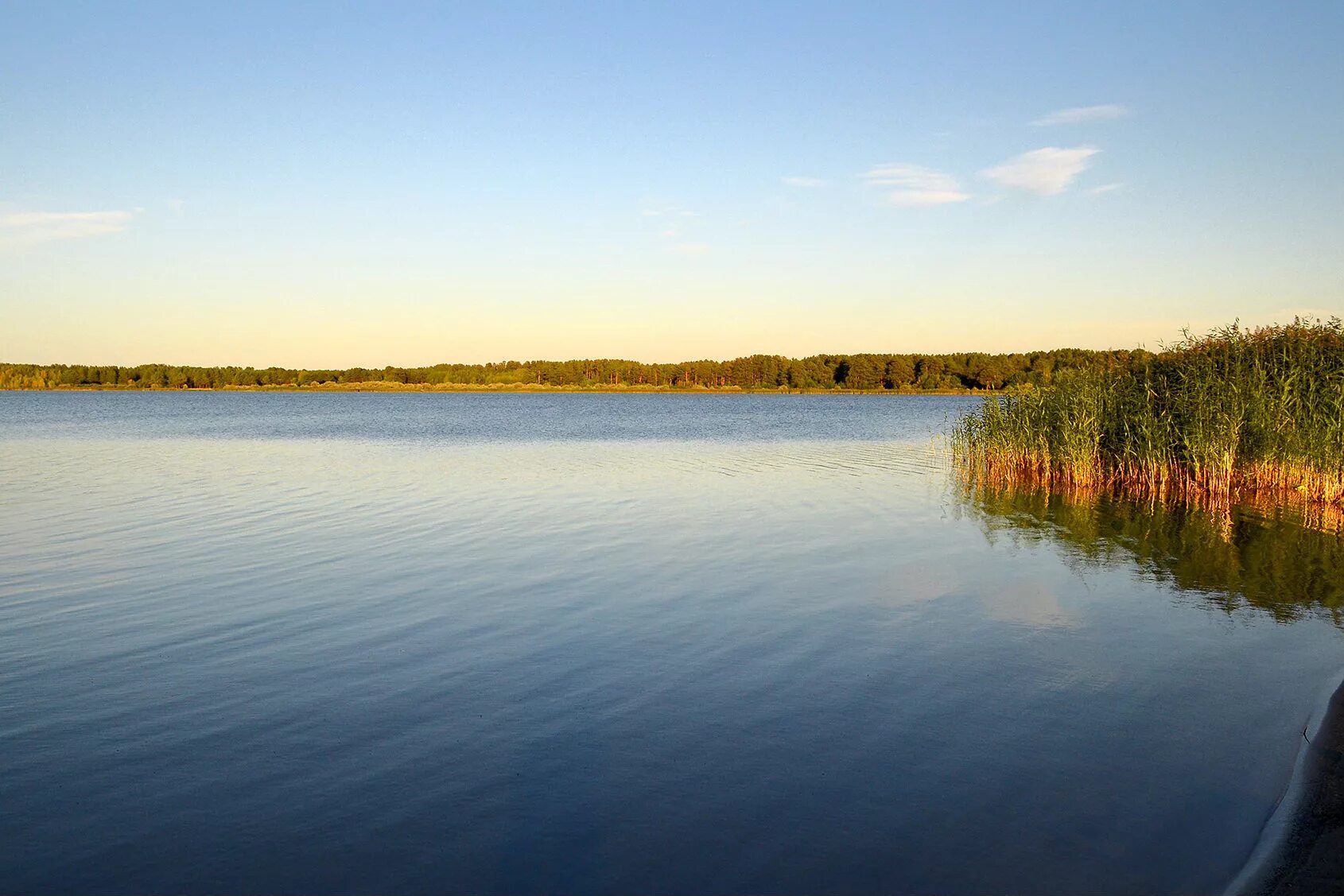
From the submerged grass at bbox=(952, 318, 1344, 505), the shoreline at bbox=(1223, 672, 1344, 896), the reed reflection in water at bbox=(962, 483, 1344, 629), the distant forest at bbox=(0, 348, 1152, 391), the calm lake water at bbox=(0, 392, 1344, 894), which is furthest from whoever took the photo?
the distant forest at bbox=(0, 348, 1152, 391)

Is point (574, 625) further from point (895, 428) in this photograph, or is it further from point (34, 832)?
point (895, 428)

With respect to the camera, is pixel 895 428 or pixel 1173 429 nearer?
pixel 1173 429

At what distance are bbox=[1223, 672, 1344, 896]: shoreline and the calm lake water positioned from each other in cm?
13

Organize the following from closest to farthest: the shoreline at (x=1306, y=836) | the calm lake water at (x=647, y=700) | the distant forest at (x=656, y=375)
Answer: the shoreline at (x=1306, y=836), the calm lake water at (x=647, y=700), the distant forest at (x=656, y=375)

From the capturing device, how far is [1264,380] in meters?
19.7

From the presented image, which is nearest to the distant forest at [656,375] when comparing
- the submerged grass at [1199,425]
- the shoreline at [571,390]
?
the shoreline at [571,390]

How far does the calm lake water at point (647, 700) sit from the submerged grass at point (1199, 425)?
7.71 ft

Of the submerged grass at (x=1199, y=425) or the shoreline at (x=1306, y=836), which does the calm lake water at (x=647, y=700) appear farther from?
the submerged grass at (x=1199, y=425)

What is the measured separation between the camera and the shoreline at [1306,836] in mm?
4750

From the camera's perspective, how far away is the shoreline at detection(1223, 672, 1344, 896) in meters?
4.75

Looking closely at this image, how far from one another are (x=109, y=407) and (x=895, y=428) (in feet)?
220

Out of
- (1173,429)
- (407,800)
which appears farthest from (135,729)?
(1173,429)

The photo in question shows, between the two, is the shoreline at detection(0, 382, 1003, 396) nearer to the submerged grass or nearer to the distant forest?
the distant forest

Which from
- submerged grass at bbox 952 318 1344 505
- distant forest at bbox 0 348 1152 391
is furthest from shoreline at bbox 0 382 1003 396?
submerged grass at bbox 952 318 1344 505
